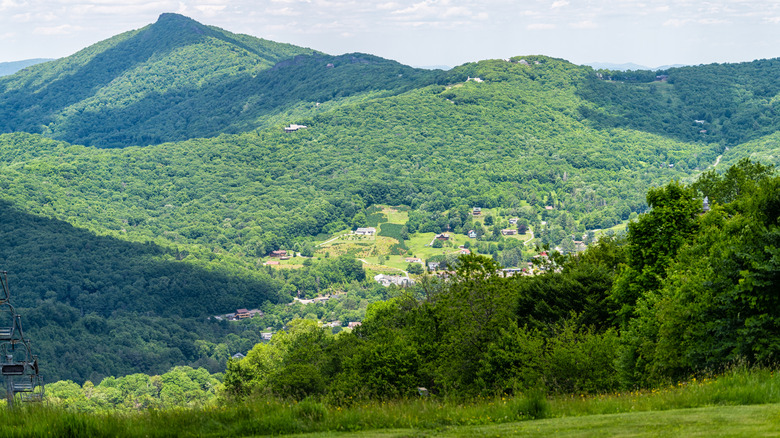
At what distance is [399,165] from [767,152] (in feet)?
298

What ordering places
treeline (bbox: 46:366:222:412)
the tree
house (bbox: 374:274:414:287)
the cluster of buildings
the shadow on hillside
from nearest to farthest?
the tree
treeline (bbox: 46:366:222:412)
the shadow on hillside
the cluster of buildings
house (bbox: 374:274:414:287)

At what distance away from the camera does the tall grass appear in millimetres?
11188

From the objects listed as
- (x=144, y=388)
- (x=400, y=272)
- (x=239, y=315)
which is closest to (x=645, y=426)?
(x=144, y=388)

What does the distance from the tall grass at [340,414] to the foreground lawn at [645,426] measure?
495mm

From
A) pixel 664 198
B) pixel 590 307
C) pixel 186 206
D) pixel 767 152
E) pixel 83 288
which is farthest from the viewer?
pixel 186 206

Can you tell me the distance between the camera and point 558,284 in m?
28.8

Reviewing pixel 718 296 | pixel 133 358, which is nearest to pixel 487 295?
pixel 718 296

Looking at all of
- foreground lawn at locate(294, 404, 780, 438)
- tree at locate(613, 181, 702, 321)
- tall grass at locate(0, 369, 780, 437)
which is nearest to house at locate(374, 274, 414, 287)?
tree at locate(613, 181, 702, 321)

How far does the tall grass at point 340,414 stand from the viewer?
11188mm

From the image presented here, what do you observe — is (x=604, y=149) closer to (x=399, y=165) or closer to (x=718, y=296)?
(x=399, y=165)

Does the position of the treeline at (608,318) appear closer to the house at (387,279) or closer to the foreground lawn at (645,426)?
the foreground lawn at (645,426)

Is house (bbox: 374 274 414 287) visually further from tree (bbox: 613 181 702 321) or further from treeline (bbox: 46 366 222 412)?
tree (bbox: 613 181 702 321)

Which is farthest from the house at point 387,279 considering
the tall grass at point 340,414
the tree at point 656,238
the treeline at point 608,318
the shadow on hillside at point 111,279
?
the tall grass at point 340,414

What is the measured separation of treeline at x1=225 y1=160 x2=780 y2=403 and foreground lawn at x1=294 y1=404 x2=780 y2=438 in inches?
167
